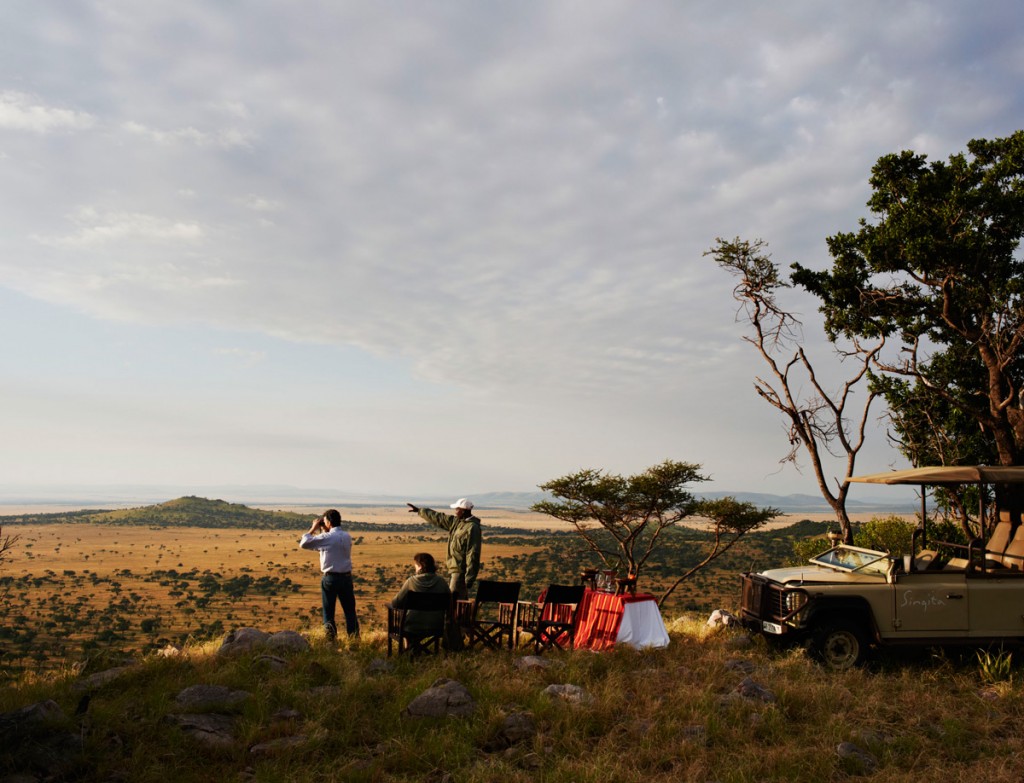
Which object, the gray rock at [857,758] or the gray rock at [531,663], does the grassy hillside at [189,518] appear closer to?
the gray rock at [531,663]

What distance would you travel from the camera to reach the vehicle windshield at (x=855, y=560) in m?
11.0

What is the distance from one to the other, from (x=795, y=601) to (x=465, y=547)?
16.3 ft

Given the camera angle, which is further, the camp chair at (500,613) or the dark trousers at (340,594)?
the dark trousers at (340,594)

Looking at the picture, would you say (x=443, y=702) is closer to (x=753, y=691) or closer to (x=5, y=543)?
(x=753, y=691)

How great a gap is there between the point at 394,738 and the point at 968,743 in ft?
20.3

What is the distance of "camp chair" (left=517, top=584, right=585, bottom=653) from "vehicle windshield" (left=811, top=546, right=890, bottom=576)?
3.99m

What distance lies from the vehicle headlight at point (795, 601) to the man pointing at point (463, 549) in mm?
4626

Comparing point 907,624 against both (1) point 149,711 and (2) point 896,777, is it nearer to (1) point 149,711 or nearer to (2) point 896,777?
(2) point 896,777

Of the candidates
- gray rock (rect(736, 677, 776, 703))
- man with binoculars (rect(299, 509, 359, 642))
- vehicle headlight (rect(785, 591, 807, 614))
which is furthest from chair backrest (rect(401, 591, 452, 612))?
vehicle headlight (rect(785, 591, 807, 614))

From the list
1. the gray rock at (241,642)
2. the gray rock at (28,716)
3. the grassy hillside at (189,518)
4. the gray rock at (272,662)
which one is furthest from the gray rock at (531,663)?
the grassy hillside at (189,518)

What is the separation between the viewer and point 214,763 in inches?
280

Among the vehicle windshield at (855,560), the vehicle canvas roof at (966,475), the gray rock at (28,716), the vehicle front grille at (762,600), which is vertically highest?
the vehicle canvas roof at (966,475)

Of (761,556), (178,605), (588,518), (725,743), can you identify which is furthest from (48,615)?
(761,556)

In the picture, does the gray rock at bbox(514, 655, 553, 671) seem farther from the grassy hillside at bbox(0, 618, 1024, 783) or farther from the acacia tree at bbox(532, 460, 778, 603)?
the acacia tree at bbox(532, 460, 778, 603)
